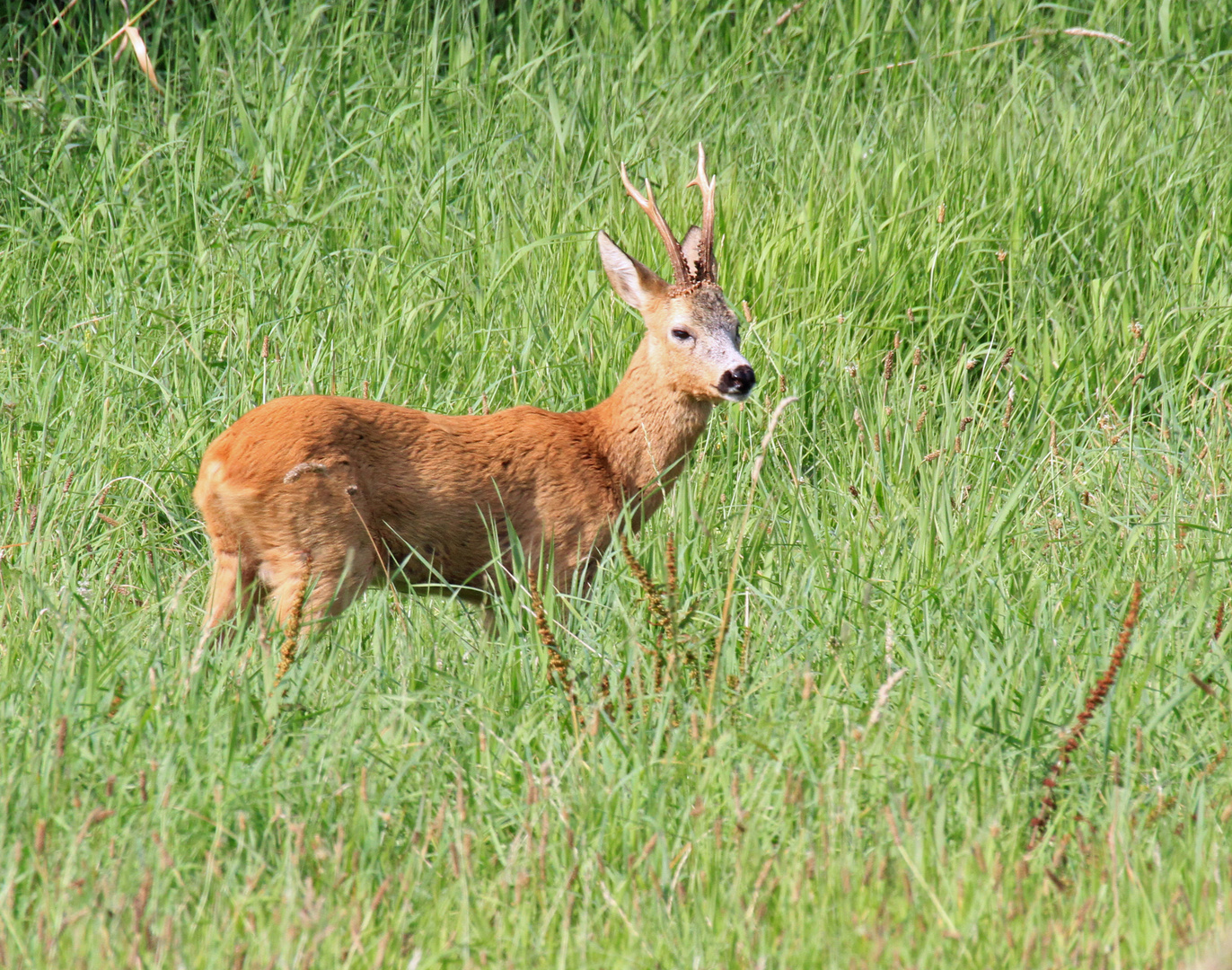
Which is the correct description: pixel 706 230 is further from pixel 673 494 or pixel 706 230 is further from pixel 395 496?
pixel 395 496

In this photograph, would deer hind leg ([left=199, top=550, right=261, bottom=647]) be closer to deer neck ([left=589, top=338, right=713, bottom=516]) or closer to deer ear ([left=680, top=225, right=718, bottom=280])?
deer neck ([left=589, top=338, right=713, bottom=516])

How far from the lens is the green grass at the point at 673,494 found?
8.43ft

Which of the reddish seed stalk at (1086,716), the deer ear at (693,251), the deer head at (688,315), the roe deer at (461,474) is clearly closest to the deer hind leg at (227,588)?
the roe deer at (461,474)

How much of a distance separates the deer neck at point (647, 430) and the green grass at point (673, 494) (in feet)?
0.65

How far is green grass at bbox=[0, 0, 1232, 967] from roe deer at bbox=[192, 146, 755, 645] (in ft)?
0.56

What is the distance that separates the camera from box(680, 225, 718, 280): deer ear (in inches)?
192

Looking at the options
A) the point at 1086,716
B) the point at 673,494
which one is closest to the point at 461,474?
the point at 673,494

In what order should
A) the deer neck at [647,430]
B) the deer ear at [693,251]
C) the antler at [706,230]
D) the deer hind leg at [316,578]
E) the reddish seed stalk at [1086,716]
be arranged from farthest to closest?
the deer ear at [693,251], the antler at [706,230], the deer neck at [647,430], the deer hind leg at [316,578], the reddish seed stalk at [1086,716]

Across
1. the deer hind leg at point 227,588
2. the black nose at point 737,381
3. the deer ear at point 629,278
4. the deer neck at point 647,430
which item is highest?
the deer ear at point 629,278

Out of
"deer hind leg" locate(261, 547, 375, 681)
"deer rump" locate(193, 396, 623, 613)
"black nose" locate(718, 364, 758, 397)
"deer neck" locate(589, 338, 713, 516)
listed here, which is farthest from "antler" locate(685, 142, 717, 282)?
"deer hind leg" locate(261, 547, 375, 681)

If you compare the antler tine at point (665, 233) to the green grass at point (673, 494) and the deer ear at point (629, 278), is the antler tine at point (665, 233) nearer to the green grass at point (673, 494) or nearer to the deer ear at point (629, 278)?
the deer ear at point (629, 278)

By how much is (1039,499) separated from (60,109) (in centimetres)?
431

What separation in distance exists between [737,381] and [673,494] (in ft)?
1.23

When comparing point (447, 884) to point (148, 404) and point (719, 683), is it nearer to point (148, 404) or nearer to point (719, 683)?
point (719, 683)
